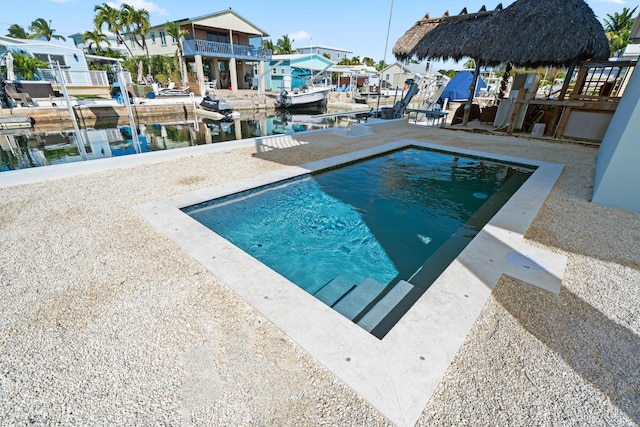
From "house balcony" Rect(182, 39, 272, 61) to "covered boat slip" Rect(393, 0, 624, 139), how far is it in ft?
55.5

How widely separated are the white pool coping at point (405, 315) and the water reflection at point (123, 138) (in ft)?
23.0

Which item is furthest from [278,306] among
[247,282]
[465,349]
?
[465,349]

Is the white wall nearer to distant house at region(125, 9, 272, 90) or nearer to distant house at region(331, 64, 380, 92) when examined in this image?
distant house at region(125, 9, 272, 90)

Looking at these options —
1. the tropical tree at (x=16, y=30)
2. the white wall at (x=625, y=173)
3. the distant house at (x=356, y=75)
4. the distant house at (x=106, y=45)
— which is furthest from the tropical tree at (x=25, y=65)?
the tropical tree at (x=16, y=30)

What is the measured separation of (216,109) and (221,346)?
1549 centimetres

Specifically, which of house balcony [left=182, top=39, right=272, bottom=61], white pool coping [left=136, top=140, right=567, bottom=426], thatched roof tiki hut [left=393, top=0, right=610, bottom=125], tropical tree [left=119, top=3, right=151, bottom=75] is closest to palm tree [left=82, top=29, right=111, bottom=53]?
tropical tree [left=119, top=3, right=151, bottom=75]

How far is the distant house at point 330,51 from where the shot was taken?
39.6m

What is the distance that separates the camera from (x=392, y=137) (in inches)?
327

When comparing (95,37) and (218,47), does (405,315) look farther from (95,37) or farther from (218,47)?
(95,37)

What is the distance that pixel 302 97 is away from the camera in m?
18.5

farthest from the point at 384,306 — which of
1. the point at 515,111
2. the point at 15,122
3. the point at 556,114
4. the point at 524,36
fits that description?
the point at 15,122

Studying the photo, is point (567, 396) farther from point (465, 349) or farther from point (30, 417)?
point (30, 417)

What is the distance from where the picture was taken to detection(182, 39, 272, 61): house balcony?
1992 cm

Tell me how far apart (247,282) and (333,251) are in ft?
4.16
